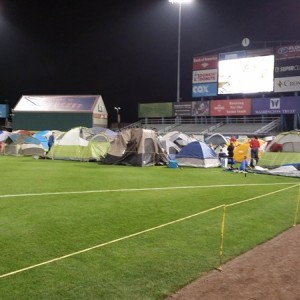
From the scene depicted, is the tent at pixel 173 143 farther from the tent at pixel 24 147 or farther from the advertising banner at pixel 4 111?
the advertising banner at pixel 4 111

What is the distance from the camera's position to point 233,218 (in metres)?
8.53

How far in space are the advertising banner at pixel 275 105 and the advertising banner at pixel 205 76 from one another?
5.56 m

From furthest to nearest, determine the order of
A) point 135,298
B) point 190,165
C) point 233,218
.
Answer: point 190,165 < point 233,218 < point 135,298

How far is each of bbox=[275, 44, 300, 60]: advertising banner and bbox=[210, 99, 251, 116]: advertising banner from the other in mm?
6048

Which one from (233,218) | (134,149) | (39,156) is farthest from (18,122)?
(233,218)

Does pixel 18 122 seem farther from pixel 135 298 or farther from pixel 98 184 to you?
pixel 135 298

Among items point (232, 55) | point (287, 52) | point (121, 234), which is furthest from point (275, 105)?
point (121, 234)

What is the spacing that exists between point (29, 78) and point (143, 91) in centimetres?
1711

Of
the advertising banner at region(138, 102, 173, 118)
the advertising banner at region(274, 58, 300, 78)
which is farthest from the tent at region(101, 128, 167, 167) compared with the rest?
the advertising banner at region(138, 102, 173, 118)

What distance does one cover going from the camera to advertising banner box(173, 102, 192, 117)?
5116 cm

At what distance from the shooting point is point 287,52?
4334 cm

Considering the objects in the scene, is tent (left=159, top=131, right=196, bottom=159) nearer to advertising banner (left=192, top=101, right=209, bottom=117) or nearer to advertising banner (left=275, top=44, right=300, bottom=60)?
advertising banner (left=275, top=44, right=300, bottom=60)

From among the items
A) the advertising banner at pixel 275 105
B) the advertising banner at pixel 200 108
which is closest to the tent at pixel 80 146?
the advertising banner at pixel 200 108

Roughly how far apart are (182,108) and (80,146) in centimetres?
2711
